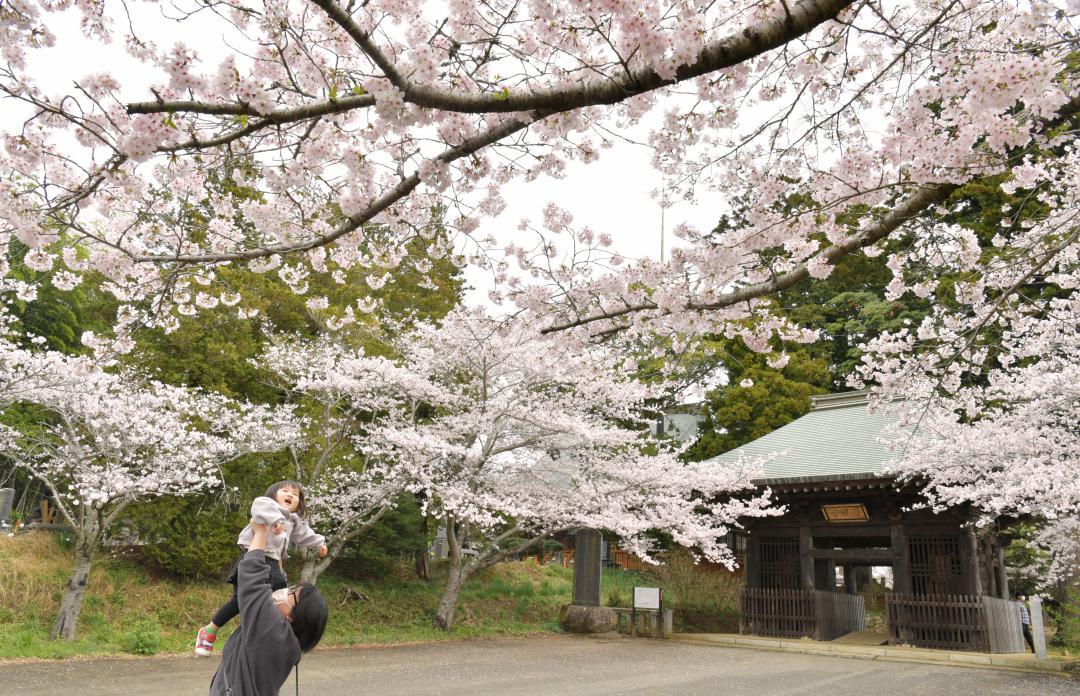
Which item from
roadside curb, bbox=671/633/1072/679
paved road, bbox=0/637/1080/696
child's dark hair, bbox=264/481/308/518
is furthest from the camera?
roadside curb, bbox=671/633/1072/679

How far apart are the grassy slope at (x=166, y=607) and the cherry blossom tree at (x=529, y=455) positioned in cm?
125

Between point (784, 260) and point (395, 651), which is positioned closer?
point (784, 260)

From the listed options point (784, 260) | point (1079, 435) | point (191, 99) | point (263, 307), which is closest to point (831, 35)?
point (784, 260)

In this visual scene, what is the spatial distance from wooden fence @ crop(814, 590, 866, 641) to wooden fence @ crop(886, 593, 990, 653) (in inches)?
46.0

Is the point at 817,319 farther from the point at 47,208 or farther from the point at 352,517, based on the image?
the point at 47,208

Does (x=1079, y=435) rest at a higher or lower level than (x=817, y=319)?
lower

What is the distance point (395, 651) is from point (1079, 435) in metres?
9.80

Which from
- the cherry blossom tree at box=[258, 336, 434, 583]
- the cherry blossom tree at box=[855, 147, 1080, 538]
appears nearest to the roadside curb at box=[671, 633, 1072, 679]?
the cherry blossom tree at box=[855, 147, 1080, 538]

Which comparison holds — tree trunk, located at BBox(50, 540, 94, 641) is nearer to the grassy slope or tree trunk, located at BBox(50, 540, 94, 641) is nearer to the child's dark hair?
the grassy slope

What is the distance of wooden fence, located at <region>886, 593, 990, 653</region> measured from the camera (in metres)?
10.9

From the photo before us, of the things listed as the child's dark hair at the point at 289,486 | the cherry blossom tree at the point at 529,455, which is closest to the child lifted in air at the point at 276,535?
the child's dark hair at the point at 289,486

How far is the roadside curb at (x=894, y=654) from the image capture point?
32.4 feet

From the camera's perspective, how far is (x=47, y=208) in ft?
11.0

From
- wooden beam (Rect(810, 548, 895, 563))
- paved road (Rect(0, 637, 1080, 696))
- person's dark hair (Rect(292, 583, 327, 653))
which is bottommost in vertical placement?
paved road (Rect(0, 637, 1080, 696))
